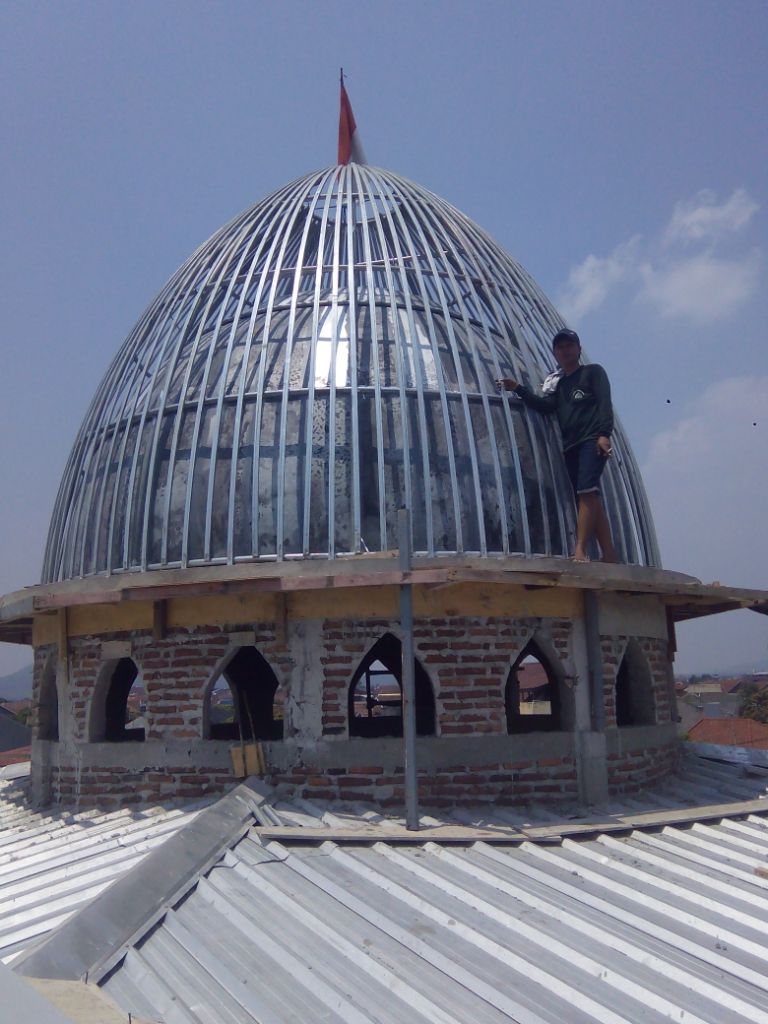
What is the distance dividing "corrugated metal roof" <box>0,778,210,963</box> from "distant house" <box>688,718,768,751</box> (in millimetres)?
29631

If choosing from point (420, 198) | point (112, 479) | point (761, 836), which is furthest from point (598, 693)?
point (420, 198)

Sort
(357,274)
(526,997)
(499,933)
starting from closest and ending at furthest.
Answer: (526,997)
(499,933)
(357,274)

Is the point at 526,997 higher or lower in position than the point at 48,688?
lower

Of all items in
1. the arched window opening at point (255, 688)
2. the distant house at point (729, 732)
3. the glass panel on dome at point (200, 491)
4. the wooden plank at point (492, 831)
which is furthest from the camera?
the distant house at point (729, 732)

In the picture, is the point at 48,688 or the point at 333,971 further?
the point at 48,688

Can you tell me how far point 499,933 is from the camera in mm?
6250

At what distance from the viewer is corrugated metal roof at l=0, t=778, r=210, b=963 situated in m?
6.64

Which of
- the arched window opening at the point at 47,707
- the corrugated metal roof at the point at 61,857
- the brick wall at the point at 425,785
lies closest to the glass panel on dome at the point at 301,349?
the brick wall at the point at 425,785

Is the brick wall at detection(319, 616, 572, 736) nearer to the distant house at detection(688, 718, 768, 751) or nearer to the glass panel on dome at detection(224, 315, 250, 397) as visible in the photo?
the glass panel on dome at detection(224, 315, 250, 397)

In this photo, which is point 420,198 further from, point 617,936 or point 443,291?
point 617,936

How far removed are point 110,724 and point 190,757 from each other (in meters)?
2.19

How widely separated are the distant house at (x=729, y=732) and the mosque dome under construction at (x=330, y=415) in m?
25.9

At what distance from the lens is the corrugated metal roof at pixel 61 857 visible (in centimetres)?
664

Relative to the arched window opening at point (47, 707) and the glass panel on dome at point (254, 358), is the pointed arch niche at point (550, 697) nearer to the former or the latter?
the glass panel on dome at point (254, 358)
